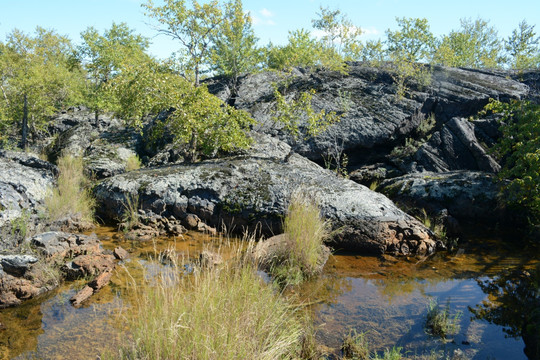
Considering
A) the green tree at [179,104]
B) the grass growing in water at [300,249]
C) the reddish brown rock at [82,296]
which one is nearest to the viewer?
the reddish brown rock at [82,296]

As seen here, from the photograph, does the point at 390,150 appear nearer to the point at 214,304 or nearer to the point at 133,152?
the point at 133,152

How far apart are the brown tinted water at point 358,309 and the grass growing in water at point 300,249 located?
0.25 meters

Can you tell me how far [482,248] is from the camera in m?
7.96

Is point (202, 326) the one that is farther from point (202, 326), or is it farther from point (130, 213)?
point (130, 213)

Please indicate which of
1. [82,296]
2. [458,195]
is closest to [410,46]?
[458,195]

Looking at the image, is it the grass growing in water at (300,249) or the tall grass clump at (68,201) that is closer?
the grass growing in water at (300,249)

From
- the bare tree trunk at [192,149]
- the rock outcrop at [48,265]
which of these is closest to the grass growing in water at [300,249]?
the rock outcrop at [48,265]

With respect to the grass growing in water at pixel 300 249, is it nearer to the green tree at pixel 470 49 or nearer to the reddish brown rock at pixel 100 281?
the reddish brown rock at pixel 100 281

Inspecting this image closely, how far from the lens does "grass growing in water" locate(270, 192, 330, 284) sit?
584 cm

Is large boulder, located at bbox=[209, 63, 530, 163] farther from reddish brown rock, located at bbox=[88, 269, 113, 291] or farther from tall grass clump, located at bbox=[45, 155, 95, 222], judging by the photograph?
reddish brown rock, located at bbox=[88, 269, 113, 291]

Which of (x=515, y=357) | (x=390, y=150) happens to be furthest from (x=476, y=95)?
(x=515, y=357)

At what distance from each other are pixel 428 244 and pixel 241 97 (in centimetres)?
1212

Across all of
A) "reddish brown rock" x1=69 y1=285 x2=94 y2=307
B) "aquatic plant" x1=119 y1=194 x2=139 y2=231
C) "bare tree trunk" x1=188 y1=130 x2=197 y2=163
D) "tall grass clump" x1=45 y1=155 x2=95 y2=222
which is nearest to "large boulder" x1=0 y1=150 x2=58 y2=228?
"tall grass clump" x1=45 y1=155 x2=95 y2=222

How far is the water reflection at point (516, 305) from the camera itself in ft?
14.5
